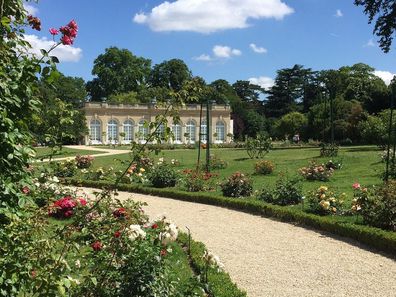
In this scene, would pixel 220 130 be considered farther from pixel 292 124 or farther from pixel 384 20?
pixel 384 20

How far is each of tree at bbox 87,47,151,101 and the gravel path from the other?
5606cm

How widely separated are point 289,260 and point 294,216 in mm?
2459

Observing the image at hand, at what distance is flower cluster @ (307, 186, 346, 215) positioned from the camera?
8043 mm

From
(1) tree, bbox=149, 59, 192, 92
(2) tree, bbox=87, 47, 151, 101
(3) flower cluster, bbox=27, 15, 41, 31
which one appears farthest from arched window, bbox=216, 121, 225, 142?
(3) flower cluster, bbox=27, 15, 41, 31

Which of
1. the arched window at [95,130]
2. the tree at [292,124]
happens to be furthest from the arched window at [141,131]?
the arched window at [95,130]

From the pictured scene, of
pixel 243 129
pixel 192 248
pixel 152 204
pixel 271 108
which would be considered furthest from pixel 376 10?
pixel 271 108

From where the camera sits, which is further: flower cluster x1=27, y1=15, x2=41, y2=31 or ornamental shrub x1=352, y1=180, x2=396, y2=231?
ornamental shrub x1=352, y1=180, x2=396, y2=231

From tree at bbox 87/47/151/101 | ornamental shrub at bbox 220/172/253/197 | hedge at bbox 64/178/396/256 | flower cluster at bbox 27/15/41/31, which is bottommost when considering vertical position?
hedge at bbox 64/178/396/256

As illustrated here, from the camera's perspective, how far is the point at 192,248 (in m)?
6.20

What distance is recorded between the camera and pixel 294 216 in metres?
8.33

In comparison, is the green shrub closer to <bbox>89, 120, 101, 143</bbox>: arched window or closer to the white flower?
the white flower

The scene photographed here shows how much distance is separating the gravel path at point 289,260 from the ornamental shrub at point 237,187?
1743 mm

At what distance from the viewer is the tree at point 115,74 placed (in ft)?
206

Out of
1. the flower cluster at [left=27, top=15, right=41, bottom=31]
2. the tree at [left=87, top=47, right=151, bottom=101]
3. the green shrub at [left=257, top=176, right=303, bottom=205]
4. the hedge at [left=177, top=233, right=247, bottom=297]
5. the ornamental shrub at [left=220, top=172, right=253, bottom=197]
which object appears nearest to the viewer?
the flower cluster at [left=27, top=15, right=41, bottom=31]
